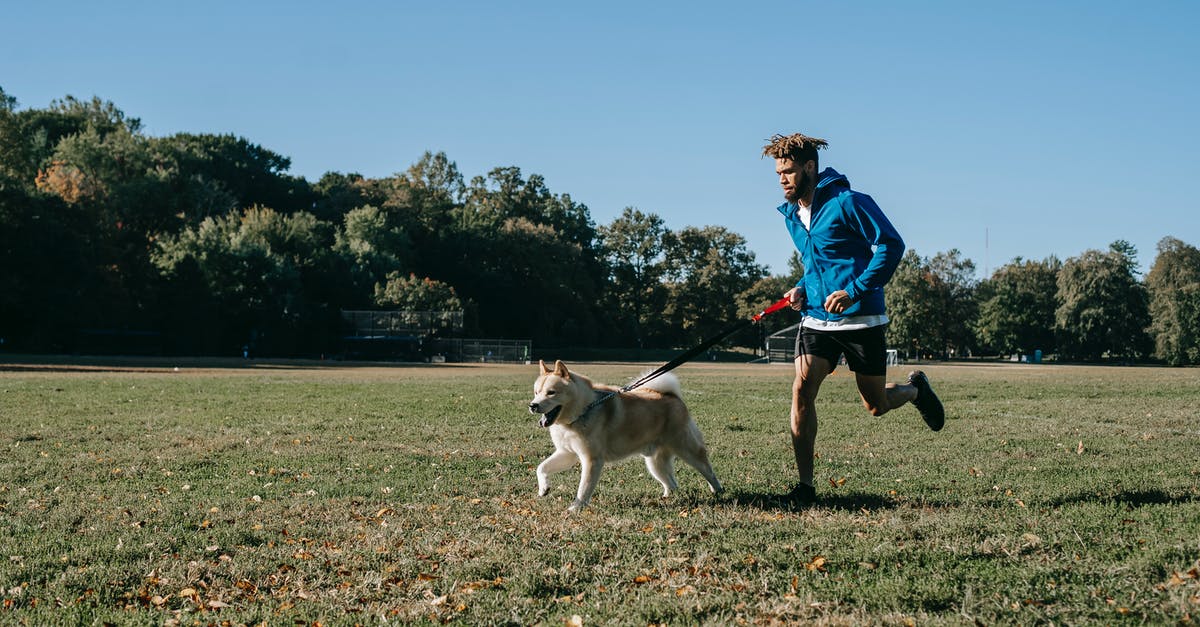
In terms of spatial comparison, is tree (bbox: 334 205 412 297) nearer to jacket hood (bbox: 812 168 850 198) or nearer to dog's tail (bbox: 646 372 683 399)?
dog's tail (bbox: 646 372 683 399)

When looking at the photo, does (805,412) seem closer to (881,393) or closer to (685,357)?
(881,393)

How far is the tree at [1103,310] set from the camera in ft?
256

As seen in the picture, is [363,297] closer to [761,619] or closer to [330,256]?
[330,256]

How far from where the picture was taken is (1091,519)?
17.9 feet

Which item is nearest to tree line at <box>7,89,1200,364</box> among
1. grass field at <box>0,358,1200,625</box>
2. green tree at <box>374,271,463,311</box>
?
green tree at <box>374,271,463,311</box>

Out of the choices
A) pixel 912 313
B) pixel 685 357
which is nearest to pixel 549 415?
pixel 685 357

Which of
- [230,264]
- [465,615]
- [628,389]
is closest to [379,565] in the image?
[465,615]

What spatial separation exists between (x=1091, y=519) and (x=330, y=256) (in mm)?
64486

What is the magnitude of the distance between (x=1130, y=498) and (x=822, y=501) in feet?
7.00

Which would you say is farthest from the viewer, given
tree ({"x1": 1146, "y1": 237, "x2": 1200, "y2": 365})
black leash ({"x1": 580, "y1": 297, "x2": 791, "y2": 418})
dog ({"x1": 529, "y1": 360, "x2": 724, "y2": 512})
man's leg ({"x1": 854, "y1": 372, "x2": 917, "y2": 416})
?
tree ({"x1": 1146, "y1": 237, "x2": 1200, "y2": 365})

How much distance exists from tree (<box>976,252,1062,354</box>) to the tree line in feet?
0.74

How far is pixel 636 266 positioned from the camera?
298ft

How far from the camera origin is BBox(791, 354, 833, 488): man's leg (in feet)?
20.4

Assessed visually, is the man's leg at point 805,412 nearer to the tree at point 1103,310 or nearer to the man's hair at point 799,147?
the man's hair at point 799,147
